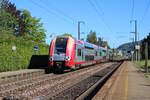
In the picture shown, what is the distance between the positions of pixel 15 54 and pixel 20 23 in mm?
55458

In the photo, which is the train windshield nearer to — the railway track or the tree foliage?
the railway track

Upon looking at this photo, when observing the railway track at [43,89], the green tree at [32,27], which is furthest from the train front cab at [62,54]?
the green tree at [32,27]

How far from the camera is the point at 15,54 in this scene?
32094 millimetres

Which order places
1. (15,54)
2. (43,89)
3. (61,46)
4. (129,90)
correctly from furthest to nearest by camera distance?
1. (15,54)
2. (61,46)
3. (43,89)
4. (129,90)

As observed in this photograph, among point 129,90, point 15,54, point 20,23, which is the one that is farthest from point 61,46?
point 20,23

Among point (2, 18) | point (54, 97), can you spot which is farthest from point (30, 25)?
point (54, 97)

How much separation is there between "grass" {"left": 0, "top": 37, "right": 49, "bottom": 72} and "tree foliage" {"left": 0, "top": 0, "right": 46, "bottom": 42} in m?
37.2

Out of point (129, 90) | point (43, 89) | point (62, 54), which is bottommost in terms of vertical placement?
point (43, 89)

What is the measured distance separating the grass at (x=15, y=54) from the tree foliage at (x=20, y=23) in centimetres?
3722

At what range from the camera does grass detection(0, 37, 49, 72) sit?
2944cm

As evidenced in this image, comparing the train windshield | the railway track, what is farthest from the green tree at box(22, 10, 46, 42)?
the railway track

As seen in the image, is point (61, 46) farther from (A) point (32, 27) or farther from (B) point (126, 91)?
(A) point (32, 27)

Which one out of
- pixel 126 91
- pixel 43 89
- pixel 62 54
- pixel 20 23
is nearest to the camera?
pixel 126 91

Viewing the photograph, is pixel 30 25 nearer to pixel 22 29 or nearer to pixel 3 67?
pixel 22 29
